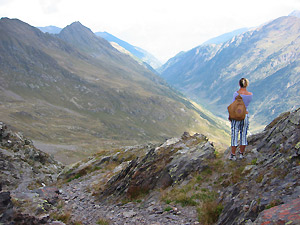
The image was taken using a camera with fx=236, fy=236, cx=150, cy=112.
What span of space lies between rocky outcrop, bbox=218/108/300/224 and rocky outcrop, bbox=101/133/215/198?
3.58 meters

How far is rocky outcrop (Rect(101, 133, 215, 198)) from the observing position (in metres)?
16.0

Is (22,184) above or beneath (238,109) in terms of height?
beneath

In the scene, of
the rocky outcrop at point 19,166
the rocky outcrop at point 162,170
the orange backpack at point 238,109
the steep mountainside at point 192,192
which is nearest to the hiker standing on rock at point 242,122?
the orange backpack at point 238,109

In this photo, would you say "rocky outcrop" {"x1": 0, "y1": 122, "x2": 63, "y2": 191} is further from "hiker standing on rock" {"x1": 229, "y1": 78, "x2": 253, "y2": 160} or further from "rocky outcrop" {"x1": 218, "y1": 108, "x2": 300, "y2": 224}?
"rocky outcrop" {"x1": 218, "y1": 108, "x2": 300, "y2": 224}

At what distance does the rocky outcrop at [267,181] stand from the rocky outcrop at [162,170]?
358 cm

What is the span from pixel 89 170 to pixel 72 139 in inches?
Answer: 5876

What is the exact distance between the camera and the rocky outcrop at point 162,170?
15969 millimetres

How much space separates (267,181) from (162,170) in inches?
333

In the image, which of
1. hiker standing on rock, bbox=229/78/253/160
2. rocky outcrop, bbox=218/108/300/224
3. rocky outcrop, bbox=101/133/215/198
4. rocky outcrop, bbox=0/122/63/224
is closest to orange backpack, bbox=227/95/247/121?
hiker standing on rock, bbox=229/78/253/160

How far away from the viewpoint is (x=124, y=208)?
14.6m

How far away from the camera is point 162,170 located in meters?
17.1

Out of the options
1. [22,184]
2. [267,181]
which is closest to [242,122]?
[267,181]

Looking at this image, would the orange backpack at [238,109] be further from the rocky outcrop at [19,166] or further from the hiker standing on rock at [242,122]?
the rocky outcrop at [19,166]

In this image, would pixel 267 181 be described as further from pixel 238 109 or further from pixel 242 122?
pixel 238 109
